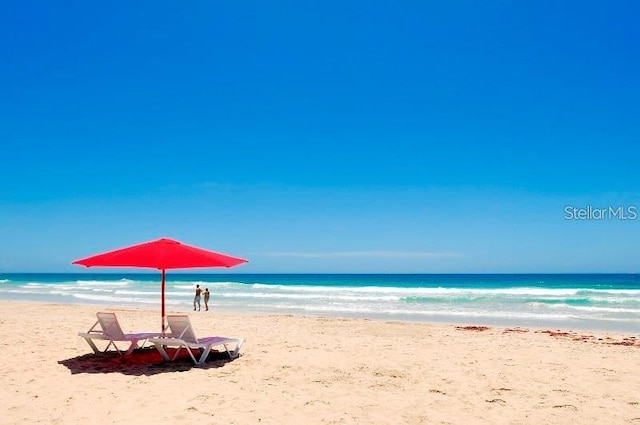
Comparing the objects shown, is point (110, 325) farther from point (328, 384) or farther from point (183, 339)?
point (328, 384)

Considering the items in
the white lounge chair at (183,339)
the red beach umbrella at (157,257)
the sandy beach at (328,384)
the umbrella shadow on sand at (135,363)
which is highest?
the red beach umbrella at (157,257)

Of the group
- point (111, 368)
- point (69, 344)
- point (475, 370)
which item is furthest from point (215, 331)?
point (475, 370)

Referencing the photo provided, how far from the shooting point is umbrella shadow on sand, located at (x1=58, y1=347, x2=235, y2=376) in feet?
24.9

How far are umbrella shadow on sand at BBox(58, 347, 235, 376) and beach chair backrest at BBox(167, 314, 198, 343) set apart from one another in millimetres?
406

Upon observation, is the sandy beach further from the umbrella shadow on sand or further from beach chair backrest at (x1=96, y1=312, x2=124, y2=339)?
beach chair backrest at (x1=96, y1=312, x2=124, y2=339)

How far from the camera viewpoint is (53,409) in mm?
5621

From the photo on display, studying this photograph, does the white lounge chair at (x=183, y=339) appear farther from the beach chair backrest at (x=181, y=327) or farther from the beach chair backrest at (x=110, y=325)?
the beach chair backrest at (x=110, y=325)

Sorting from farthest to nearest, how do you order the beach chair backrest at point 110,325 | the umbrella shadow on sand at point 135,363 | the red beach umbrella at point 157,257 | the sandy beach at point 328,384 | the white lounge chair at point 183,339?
the beach chair backrest at point 110,325
the red beach umbrella at point 157,257
the white lounge chair at point 183,339
the umbrella shadow on sand at point 135,363
the sandy beach at point 328,384

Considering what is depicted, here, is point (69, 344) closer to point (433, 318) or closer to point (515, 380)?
point (515, 380)

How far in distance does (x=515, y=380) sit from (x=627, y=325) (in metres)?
12.7

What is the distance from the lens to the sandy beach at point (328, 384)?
557 cm

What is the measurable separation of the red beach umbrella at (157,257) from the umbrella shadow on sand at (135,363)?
1509mm

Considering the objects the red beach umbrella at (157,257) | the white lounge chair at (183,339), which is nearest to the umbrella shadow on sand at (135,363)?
the white lounge chair at (183,339)

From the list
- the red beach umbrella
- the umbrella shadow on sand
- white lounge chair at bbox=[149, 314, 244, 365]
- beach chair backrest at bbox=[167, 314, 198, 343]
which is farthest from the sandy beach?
the red beach umbrella
